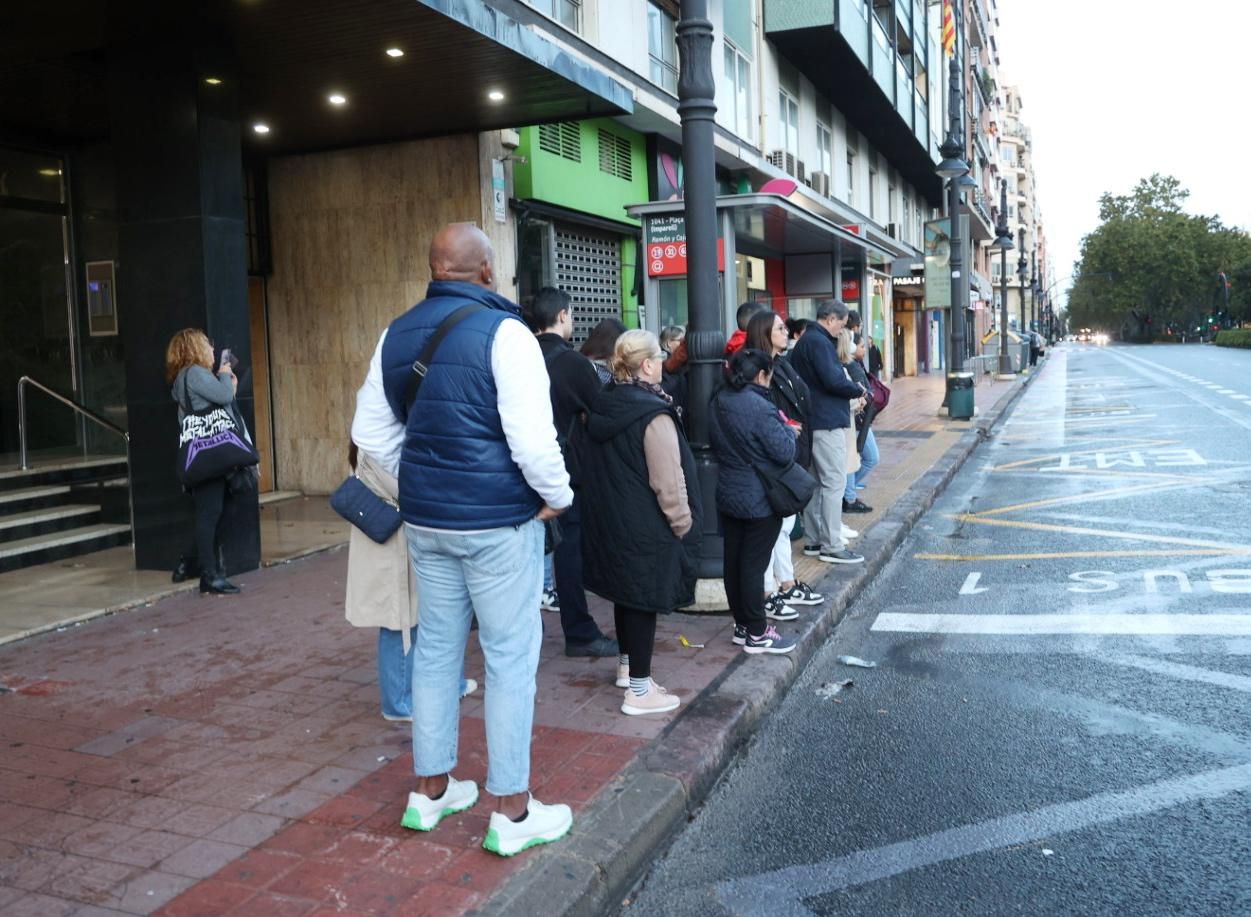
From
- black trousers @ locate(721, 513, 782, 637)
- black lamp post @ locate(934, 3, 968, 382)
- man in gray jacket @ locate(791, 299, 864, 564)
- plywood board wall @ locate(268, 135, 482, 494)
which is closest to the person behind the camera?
black trousers @ locate(721, 513, 782, 637)

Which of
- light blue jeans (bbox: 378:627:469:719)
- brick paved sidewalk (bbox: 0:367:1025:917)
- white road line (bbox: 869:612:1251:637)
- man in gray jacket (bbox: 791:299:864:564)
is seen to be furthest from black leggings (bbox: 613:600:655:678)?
man in gray jacket (bbox: 791:299:864:564)

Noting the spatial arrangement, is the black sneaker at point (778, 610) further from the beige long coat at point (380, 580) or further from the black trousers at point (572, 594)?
the beige long coat at point (380, 580)

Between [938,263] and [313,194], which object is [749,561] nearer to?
[313,194]

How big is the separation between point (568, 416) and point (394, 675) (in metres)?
1.74

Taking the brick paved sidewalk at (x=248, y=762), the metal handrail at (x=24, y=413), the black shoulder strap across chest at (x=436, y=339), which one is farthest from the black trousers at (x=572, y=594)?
the metal handrail at (x=24, y=413)

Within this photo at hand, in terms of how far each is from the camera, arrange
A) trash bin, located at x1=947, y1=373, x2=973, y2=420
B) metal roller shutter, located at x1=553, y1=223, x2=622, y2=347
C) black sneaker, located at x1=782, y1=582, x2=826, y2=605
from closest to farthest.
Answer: black sneaker, located at x1=782, y1=582, x2=826, y2=605 < metal roller shutter, located at x1=553, y1=223, x2=622, y2=347 < trash bin, located at x1=947, y1=373, x2=973, y2=420

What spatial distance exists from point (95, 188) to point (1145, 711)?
1114 centimetres

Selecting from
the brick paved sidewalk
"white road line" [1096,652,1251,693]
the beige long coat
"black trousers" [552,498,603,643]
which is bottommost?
"white road line" [1096,652,1251,693]

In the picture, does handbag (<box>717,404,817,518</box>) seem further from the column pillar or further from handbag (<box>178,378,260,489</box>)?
the column pillar

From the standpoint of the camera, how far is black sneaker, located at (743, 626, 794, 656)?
5938 millimetres

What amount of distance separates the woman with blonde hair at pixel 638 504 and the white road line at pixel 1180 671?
2542 millimetres

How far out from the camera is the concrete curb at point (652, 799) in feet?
11.1

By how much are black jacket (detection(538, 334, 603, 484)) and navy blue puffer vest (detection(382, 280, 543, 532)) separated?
2.17m

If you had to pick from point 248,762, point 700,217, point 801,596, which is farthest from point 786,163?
point 248,762
